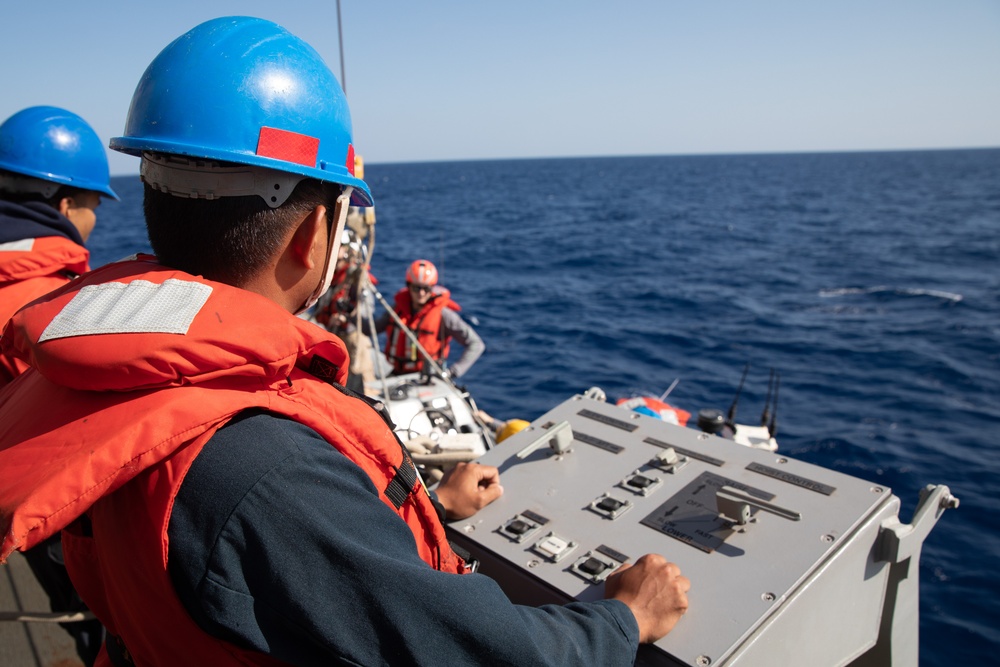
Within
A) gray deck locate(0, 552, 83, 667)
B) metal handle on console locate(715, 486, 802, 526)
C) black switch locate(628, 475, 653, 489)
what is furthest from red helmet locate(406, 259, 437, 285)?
metal handle on console locate(715, 486, 802, 526)

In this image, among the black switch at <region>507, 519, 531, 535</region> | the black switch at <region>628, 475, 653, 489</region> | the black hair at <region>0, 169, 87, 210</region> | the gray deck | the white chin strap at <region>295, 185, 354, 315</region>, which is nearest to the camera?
the white chin strap at <region>295, 185, 354, 315</region>

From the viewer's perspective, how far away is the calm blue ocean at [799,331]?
8031 mm

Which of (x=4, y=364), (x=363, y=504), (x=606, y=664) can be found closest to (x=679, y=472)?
(x=606, y=664)

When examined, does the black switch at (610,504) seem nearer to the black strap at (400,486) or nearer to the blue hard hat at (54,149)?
the black strap at (400,486)

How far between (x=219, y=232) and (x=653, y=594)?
1254 mm

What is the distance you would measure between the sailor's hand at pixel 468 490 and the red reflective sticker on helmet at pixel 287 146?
1.20 m

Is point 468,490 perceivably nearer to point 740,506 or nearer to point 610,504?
point 610,504

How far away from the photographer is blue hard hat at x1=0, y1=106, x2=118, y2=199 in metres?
3.24

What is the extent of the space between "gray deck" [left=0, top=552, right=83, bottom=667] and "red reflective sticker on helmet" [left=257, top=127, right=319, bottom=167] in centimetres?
245

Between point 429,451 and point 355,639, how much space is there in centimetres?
194

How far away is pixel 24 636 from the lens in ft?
9.15

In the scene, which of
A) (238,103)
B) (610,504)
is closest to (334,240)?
(238,103)

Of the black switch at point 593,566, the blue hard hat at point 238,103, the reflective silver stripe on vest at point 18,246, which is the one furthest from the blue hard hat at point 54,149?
the black switch at point 593,566

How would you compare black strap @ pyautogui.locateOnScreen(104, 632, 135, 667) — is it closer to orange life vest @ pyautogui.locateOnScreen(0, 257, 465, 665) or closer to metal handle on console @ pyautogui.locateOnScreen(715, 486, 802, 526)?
orange life vest @ pyautogui.locateOnScreen(0, 257, 465, 665)
